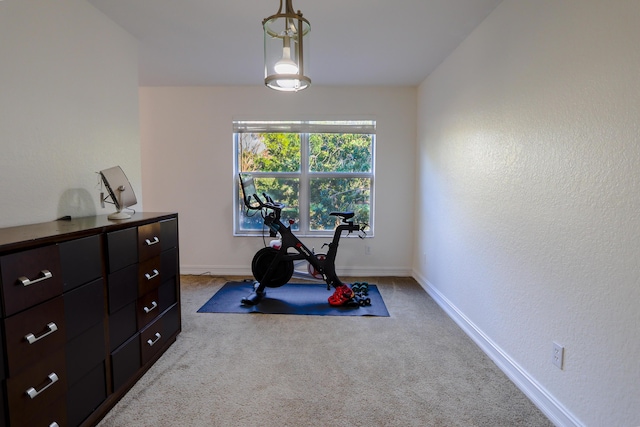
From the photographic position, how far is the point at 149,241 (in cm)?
211

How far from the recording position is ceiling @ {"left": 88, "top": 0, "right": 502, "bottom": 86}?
225 centimetres

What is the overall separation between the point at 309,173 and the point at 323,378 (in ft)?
9.06

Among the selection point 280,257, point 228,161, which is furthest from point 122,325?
point 228,161

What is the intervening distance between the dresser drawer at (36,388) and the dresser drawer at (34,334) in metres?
0.04

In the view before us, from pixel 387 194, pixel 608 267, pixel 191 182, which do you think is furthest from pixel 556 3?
pixel 191 182

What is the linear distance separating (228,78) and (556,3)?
316 cm

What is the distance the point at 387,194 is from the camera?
4238mm

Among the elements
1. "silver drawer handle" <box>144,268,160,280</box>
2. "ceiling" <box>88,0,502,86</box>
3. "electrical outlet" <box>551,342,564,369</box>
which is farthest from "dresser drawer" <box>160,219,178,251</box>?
"electrical outlet" <box>551,342,564,369</box>

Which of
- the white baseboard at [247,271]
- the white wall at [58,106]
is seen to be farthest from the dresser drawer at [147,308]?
the white baseboard at [247,271]

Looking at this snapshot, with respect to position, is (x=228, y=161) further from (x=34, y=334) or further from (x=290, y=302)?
(x=34, y=334)

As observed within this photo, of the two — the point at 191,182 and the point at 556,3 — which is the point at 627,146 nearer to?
the point at 556,3

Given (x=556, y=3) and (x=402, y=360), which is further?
(x=402, y=360)

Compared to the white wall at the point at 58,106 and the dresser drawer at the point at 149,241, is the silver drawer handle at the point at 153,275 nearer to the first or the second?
the dresser drawer at the point at 149,241

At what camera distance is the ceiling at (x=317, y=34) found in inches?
88.6
